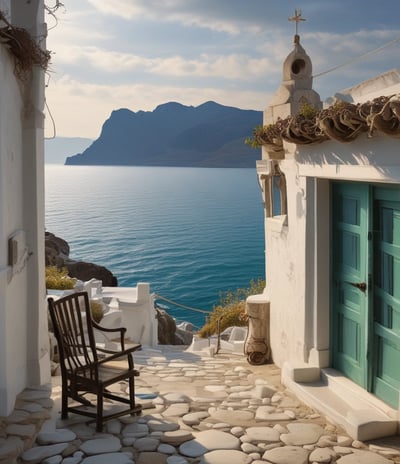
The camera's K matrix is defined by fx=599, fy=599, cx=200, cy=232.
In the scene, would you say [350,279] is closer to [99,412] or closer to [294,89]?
[99,412]

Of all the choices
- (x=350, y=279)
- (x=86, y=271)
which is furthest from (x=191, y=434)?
(x=86, y=271)

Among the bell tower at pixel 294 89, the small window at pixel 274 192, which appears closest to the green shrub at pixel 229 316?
the small window at pixel 274 192

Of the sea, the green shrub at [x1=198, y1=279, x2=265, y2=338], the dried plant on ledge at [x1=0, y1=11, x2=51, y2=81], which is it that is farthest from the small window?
the sea

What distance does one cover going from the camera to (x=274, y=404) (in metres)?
6.12

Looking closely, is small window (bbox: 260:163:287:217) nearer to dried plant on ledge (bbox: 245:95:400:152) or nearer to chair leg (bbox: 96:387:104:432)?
dried plant on ledge (bbox: 245:95:400:152)

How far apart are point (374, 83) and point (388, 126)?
1.64m

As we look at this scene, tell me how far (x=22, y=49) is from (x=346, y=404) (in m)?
4.48

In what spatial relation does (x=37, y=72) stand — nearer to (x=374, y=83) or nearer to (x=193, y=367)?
(x=374, y=83)

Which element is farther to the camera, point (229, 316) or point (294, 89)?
point (229, 316)

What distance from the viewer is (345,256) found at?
6320mm

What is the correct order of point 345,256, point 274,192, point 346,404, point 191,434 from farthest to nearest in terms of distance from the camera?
point 274,192, point 345,256, point 346,404, point 191,434

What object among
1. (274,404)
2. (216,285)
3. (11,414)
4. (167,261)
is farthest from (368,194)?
(167,261)

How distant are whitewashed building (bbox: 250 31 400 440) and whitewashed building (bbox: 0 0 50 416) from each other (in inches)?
108

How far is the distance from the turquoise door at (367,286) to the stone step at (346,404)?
125 mm
